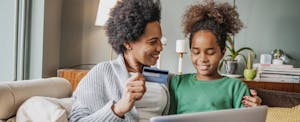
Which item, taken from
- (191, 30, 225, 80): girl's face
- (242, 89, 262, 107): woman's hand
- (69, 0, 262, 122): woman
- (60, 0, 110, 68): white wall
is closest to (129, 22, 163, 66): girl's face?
(69, 0, 262, 122): woman

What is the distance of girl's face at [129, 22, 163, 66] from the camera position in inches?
40.9

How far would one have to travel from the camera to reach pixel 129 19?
3.39 ft

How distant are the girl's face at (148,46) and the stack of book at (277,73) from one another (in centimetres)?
143

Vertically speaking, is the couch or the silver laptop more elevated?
the silver laptop

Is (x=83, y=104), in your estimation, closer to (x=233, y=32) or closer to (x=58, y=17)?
(x=233, y=32)

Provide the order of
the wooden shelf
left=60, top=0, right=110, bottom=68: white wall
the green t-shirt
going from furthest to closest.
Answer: left=60, top=0, right=110, bottom=68: white wall
the wooden shelf
the green t-shirt

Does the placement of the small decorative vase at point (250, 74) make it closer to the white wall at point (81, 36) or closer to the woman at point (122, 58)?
the white wall at point (81, 36)

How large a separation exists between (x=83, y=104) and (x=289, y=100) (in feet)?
3.08

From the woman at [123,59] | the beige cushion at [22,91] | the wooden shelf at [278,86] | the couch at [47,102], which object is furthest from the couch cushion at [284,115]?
the beige cushion at [22,91]

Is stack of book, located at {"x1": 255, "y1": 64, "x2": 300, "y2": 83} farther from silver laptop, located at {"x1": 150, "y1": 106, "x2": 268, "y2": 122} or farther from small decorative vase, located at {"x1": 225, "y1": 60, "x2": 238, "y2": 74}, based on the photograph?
silver laptop, located at {"x1": 150, "y1": 106, "x2": 268, "y2": 122}

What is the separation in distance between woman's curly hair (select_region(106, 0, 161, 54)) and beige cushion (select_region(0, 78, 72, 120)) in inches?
17.1

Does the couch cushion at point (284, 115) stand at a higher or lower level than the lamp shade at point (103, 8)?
lower

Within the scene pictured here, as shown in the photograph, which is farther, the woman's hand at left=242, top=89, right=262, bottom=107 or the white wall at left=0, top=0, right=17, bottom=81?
the white wall at left=0, top=0, right=17, bottom=81

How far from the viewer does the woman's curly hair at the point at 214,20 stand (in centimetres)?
113
